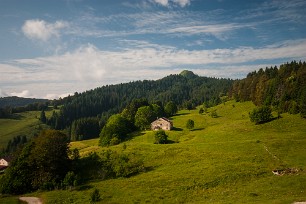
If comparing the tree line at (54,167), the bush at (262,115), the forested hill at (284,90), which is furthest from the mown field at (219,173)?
the forested hill at (284,90)

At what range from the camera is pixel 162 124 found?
11594cm

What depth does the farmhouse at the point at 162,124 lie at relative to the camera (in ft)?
373

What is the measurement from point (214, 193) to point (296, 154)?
84.3 feet

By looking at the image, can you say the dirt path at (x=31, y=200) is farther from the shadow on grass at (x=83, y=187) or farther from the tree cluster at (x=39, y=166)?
the shadow on grass at (x=83, y=187)

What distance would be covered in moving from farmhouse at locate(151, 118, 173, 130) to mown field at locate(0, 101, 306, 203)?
28.1 metres

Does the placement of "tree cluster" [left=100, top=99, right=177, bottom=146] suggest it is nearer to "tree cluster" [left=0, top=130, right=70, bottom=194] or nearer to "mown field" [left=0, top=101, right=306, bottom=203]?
"mown field" [left=0, top=101, right=306, bottom=203]

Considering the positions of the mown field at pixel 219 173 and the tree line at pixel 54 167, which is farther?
the tree line at pixel 54 167

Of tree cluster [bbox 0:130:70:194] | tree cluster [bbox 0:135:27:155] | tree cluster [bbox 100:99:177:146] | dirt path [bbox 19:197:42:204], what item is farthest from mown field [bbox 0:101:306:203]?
tree cluster [bbox 0:135:27:155]

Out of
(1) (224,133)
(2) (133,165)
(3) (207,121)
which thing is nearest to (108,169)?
(2) (133,165)

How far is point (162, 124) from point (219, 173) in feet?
207

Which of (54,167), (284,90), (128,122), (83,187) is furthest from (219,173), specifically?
(128,122)

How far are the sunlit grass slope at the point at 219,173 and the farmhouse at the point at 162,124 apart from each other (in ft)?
88.8

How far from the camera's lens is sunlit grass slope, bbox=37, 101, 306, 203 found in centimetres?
4325

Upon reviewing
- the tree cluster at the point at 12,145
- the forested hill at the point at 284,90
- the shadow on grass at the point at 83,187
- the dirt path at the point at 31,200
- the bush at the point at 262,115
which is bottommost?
the tree cluster at the point at 12,145
